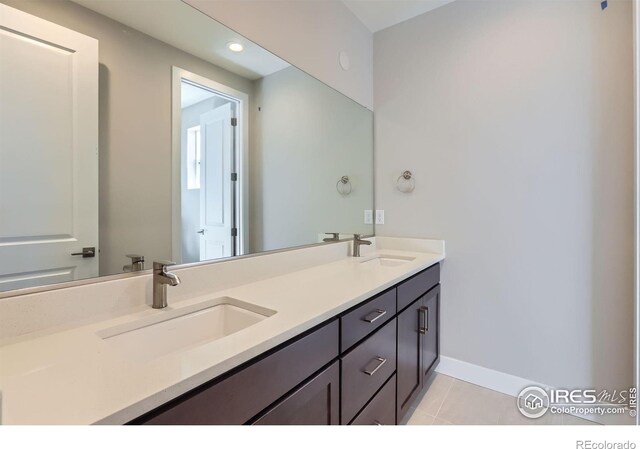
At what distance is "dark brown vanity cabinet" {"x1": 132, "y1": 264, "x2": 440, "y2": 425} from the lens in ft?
2.11

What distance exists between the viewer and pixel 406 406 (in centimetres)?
148

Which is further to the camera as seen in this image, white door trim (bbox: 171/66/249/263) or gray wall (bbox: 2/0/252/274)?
white door trim (bbox: 171/66/249/263)

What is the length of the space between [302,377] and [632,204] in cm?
184

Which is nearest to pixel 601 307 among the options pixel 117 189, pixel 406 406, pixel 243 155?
pixel 406 406

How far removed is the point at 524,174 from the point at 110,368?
→ 2.13 meters

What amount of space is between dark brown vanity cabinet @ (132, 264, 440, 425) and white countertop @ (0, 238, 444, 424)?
43 millimetres

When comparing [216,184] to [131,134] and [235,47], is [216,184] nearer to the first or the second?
[131,134]

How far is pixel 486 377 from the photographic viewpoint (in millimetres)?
1922

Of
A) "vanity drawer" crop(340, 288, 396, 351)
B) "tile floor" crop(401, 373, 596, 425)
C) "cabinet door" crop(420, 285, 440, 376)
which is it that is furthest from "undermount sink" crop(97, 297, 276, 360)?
"tile floor" crop(401, 373, 596, 425)

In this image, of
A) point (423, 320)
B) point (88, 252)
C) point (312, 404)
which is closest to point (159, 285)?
point (88, 252)

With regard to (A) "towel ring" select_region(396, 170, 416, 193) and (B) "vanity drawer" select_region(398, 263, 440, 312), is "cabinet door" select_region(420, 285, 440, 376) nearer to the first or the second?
(B) "vanity drawer" select_region(398, 263, 440, 312)

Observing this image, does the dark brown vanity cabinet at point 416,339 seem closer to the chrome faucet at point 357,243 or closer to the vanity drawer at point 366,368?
the vanity drawer at point 366,368

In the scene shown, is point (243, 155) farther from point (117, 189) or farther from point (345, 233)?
point (345, 233)

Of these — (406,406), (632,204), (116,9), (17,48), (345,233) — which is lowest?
(406,406)
